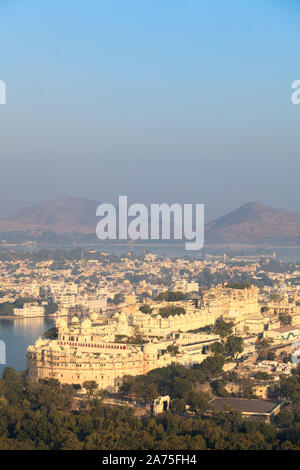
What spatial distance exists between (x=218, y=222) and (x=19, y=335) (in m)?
71.1

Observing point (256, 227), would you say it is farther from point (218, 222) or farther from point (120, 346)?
point (120, 346)

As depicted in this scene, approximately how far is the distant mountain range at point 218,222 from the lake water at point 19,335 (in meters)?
54.7

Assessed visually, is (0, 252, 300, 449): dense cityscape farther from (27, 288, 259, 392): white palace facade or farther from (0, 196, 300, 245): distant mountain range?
(0, 196, 300, 245): distant mountain range

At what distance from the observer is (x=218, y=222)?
3757 inches

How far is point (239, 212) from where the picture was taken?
9738 cm

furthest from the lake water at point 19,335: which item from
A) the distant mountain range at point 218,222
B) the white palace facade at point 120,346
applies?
the distant mountain range at point 218,222

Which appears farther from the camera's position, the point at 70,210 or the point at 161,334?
the point at 70,210

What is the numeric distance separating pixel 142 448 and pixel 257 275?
29.6 m

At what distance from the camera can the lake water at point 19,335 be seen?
795 inches

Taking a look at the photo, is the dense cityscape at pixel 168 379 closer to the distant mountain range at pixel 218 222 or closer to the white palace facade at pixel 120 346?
the white palace facade at pixel 120 346

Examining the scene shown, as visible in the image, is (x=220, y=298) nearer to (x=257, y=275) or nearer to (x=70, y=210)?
(x=257, y=275)

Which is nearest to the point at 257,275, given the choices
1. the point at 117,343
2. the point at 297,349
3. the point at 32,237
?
the point at 297,349
